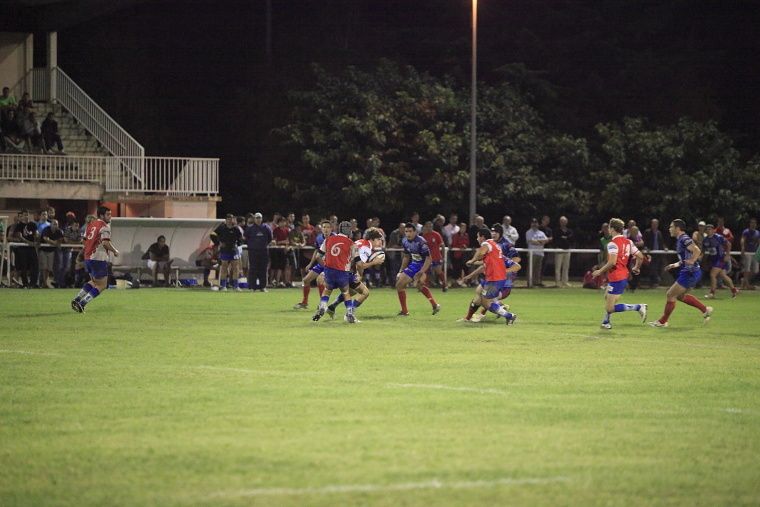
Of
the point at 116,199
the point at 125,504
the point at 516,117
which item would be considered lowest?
the point at 125,504

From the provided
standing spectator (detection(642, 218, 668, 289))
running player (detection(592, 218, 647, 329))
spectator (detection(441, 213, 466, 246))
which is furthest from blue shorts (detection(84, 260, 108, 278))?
standing spectator (detection(642, 218, 668, 289))

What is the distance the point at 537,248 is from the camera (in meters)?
36.5

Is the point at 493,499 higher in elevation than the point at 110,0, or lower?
lower

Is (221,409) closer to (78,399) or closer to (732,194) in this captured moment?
(78,399)

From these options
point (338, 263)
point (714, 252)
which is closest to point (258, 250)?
point (338, 263)

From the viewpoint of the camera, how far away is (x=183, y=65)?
186 feet

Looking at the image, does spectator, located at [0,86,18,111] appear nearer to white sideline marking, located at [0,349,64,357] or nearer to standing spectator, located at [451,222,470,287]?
standing spectator, located at [451,222,470,287]

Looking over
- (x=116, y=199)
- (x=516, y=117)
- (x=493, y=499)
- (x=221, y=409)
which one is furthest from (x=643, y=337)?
(x=516, y=117)

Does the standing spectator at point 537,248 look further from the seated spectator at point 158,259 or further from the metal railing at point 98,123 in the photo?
the metal railing at point 98,123

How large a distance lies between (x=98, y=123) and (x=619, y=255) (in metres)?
26.2

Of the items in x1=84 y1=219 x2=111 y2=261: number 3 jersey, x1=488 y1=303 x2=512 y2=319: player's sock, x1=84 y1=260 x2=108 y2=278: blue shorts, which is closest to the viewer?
x1=488 y1=303 x2=512 y2=319: player's sock

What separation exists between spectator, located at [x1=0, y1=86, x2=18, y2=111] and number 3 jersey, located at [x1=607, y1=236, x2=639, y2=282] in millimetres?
25038

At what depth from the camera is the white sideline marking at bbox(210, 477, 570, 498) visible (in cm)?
757

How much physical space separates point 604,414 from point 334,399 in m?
2.50
